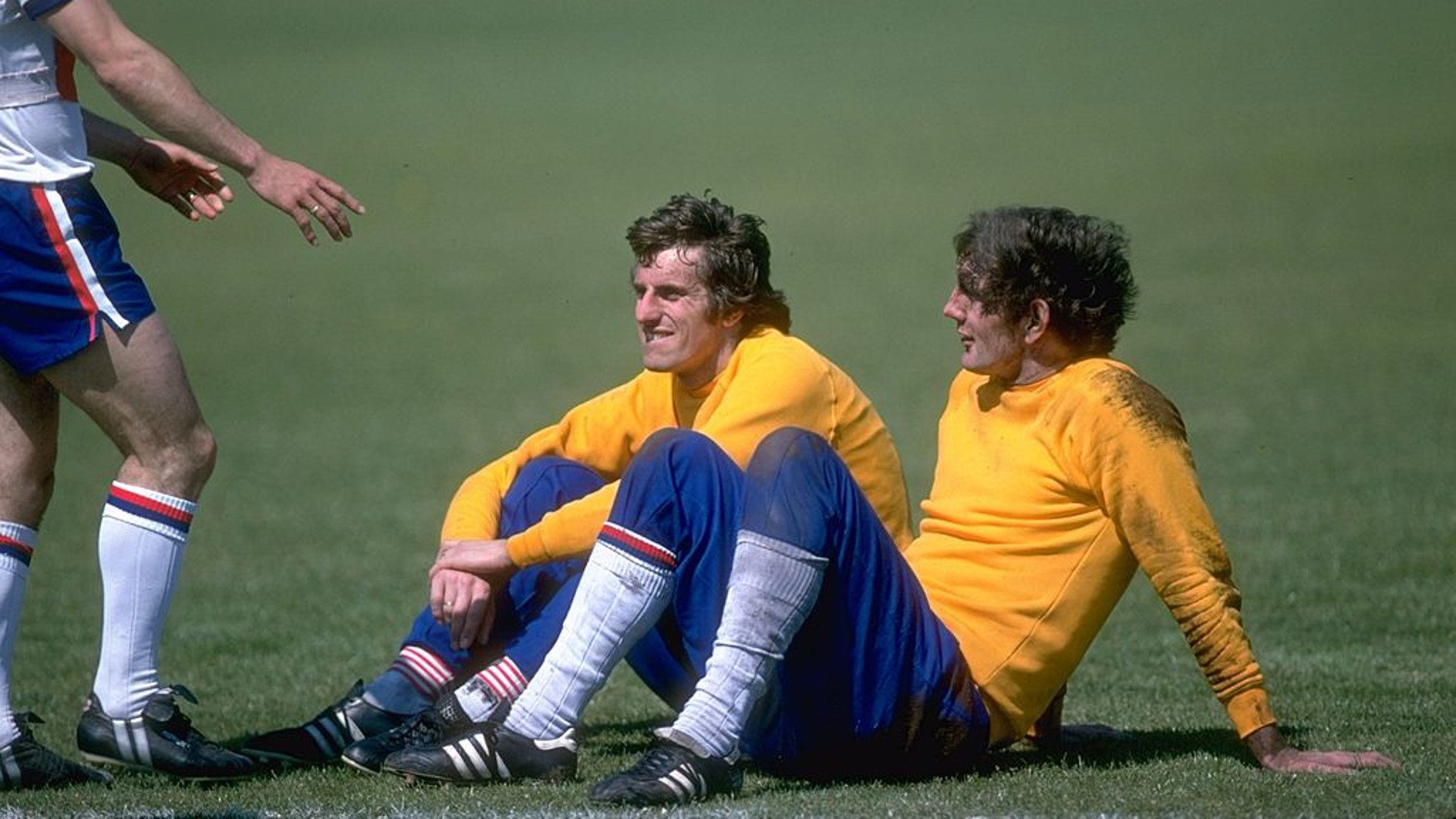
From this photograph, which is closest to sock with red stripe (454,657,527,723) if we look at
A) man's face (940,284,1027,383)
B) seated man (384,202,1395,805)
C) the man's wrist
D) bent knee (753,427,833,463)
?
seated man (384,202,1395,805)

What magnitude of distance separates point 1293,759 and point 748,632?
4.01 feet

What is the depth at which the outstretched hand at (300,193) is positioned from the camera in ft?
16.4

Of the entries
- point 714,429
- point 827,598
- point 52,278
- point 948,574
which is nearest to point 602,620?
point 827,598

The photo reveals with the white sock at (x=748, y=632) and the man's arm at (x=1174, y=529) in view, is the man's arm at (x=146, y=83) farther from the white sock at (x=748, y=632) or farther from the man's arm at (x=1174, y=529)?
the man's arm at (x=1174, y=529)

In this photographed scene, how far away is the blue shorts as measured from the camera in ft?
16.1

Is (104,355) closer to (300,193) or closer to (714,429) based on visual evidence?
(300,193)

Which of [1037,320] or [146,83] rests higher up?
[146,83]

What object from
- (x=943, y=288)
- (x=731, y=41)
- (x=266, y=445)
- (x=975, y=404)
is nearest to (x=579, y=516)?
(x=975, y=404)

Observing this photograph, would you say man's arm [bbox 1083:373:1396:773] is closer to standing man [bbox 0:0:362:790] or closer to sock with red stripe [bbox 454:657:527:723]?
sock with red stripe [bbox 454:657:527:723]

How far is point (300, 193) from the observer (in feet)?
16.4

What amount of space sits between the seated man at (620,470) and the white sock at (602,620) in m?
0.31

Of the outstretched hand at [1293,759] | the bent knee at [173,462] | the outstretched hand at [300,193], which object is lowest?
the outstretched hand at [1293,759]

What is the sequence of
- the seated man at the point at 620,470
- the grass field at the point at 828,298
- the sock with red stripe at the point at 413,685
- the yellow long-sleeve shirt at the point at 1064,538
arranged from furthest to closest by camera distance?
the grass field at the point at 828,298 < the sock with red stripe at the point at 413,685 < the seated man at the point at 620,470 < the yellow long-sleeve shirt at the point at 1064,538

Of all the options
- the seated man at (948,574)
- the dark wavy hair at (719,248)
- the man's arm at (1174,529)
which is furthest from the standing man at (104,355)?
the man's arm at (1174,529)
